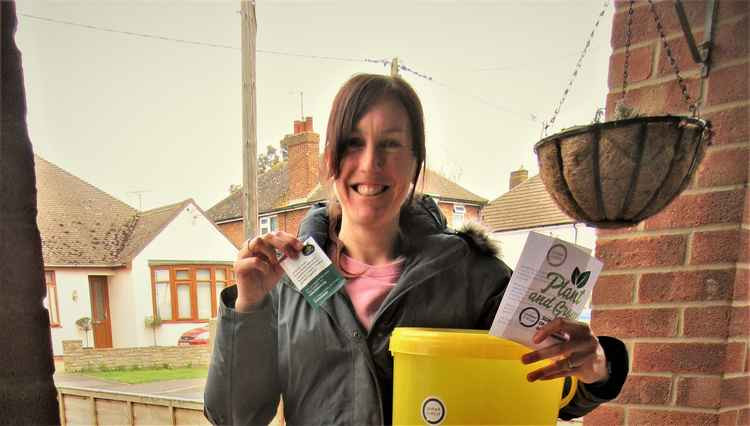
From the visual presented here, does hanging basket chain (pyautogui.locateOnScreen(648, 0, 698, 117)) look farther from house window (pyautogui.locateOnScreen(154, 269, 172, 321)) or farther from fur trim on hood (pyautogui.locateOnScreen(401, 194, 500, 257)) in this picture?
house window (pyautogui.locateOnScreen(154, 269, 172, 321))

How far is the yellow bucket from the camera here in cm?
45

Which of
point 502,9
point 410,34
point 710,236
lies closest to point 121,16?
point 410,34

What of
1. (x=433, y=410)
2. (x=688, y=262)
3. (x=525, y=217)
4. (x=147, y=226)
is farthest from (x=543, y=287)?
(x=147, y=226)

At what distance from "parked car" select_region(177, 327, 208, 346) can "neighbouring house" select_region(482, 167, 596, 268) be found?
1042 mm

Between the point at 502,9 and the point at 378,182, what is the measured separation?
23.3 inches

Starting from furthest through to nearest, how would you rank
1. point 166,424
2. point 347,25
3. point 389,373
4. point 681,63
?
point 166,424
point 347,25
point 681,63
point 389,373

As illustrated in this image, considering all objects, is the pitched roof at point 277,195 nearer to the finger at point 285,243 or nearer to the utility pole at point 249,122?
the utility pole at point 249,122

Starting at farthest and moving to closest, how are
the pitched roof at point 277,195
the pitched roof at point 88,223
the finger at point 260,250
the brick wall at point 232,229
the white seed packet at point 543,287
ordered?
1. the brick wall at point 232,229
2. the pitched roof at point 277,195
3. the pitched roof at point 88,223
4. the finger at point 260,250
5. the white seed packet at point 543,287

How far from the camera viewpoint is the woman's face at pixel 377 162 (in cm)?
60

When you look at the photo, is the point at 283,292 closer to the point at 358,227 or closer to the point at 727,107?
the point at 358,227

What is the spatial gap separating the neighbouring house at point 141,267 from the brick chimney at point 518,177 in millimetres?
824

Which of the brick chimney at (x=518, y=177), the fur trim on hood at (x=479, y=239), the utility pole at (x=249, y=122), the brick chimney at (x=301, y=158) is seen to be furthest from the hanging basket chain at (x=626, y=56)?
the utility pole at (x=249, y=122)

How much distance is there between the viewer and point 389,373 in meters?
0.59

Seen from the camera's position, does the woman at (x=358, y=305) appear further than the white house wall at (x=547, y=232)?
No
